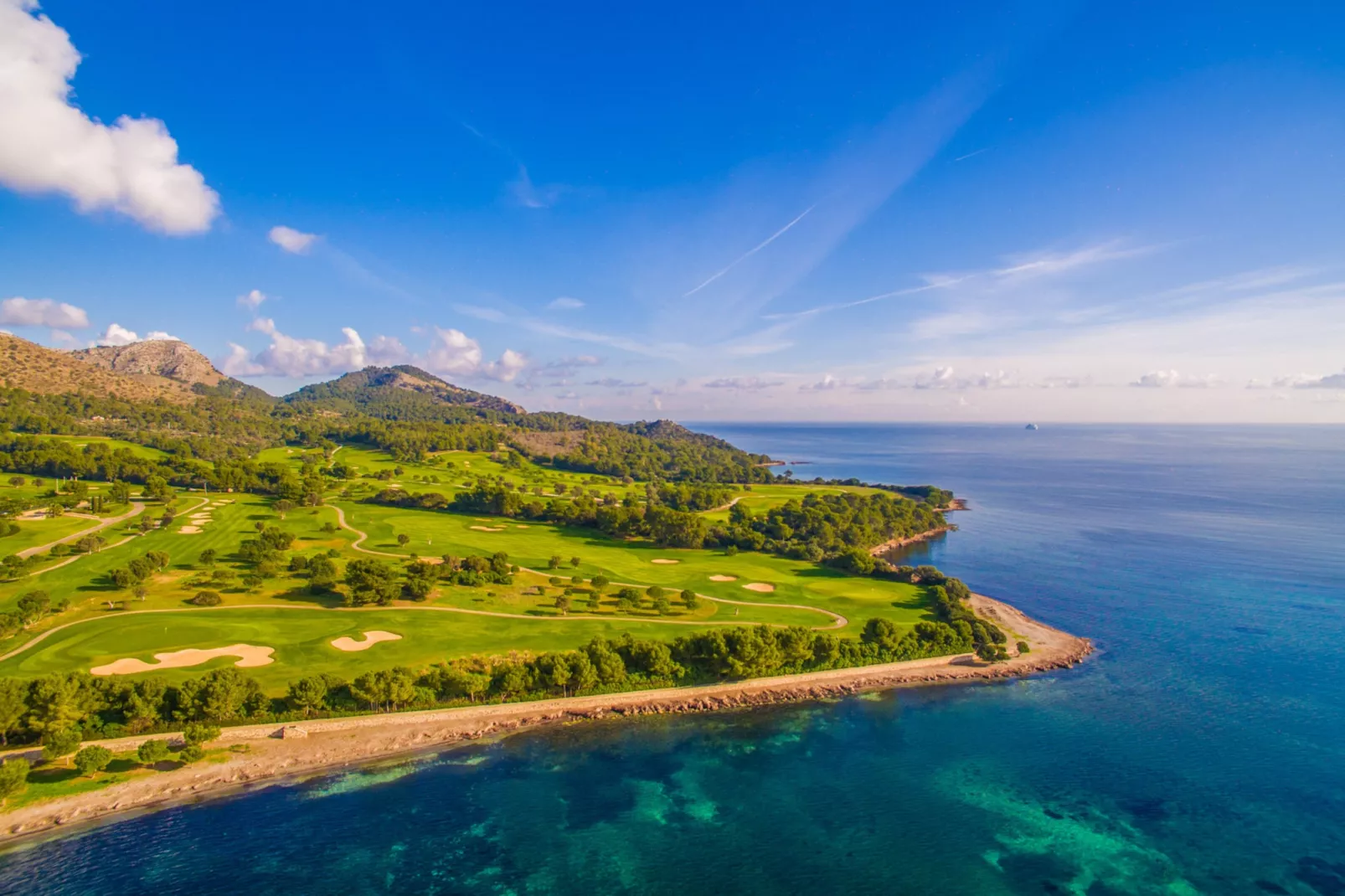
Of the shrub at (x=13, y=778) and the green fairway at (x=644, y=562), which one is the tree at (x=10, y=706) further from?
the green fairway at (x=644, y=562)

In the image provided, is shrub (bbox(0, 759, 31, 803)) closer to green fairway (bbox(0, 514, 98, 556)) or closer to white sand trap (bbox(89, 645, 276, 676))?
white sand trap (bbox(89, 645, 276, 676))

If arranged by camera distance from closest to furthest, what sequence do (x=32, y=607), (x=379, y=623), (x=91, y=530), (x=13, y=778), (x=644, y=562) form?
(x=13, y=778)
(x=32, y=607)
(x=379, y=623)
(x=91, y=530)
(x=644, y=562)

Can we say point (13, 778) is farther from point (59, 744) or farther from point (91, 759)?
point (91, 759)

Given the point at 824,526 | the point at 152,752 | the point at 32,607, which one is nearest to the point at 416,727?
the point at 152,752

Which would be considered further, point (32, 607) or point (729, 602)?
point (729, 602)

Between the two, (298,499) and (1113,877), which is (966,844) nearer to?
(1113,877)

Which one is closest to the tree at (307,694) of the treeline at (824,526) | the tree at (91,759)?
the tree at (91,759)
